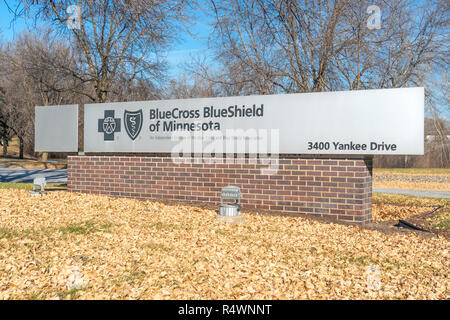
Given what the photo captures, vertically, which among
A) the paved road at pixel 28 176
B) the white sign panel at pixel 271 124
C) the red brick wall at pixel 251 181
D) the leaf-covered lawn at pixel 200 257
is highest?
the white sign panel at pixel 271 124

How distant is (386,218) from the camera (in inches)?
388

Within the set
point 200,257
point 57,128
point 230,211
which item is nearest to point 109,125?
point 57,128

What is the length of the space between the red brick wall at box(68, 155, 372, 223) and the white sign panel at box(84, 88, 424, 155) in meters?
0.32

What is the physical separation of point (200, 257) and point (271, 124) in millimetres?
4250

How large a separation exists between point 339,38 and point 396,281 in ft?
27.3

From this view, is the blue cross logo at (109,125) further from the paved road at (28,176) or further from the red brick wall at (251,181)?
the paved road at (28,176)

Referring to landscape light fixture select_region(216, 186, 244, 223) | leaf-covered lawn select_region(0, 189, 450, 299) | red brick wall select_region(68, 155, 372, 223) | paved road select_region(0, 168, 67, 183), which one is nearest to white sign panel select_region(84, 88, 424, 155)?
red brick wall select_region(68, 155, 372, 223)

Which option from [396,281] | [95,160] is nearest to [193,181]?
[95,160]

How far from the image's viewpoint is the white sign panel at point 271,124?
787 cm

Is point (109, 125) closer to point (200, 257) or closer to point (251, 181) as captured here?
point (251, 181)

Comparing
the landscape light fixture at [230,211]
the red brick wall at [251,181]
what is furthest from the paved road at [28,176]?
the landscape light fixture at [230,211]

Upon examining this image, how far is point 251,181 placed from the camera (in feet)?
29.1

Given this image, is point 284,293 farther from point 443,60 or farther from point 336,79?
point 443,60

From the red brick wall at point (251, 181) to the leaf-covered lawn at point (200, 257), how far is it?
62 cm
